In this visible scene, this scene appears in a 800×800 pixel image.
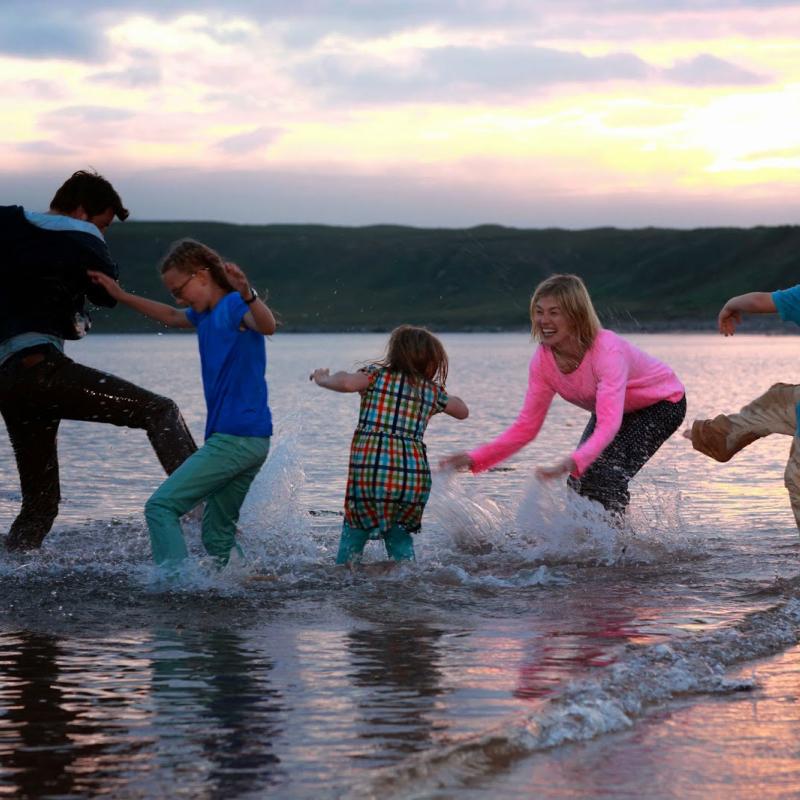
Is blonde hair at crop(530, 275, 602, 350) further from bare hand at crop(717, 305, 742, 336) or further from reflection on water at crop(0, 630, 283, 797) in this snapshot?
reflection on water at crop(0, 630, 283, 797)

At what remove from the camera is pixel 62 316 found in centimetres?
792

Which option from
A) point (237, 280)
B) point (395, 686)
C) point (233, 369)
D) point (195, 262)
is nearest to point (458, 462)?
point (233, 369)

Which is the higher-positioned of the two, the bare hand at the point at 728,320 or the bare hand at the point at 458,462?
the bare hand at the point at 728,320

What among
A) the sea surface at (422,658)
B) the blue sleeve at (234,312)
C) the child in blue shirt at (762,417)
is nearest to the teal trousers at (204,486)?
the sea surface at (422,658)

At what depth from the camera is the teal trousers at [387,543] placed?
306 inches

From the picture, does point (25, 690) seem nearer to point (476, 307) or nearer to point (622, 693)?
point (622, 693)

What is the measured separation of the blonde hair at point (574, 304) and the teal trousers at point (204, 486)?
1.78 metres

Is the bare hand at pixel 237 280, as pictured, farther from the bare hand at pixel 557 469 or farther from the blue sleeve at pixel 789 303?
the blue sleeve at pixel 789 303

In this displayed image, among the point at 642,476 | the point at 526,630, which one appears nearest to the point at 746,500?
the point at 642,476

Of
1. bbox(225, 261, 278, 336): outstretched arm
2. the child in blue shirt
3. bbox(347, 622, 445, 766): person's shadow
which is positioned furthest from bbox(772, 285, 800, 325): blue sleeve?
bbox(225, 261, 278, 336): outstretched arm

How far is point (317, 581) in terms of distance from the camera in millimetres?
7754

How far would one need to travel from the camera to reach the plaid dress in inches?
295

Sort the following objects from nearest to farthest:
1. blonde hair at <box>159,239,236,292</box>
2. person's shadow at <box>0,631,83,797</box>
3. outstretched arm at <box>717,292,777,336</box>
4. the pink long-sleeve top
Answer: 1. person's shadow at <box>0,631,83,797</box>
2. blonde hair at <box>159,239,236,292</box>
3. outstretched arm at <box>717,292,777,336</box>
4. the pink long-sleeve top

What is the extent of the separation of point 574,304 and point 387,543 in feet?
5.37
